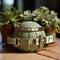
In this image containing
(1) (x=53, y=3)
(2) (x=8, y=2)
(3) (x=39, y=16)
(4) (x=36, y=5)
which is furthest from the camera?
(2) (x=8, y=2)

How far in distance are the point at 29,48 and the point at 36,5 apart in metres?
0.94

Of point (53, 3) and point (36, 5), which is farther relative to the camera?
point (36, 5)

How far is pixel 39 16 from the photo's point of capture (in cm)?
103

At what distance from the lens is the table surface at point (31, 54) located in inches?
33.1

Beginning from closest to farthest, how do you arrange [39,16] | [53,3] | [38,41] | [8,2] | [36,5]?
[38,41], [39,16], [53,3], [36,5], [8,2]

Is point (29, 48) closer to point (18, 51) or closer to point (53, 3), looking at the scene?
point (18, 51)

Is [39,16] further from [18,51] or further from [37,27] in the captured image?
[18,51]

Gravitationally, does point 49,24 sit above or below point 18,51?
above

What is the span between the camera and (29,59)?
0.82 m

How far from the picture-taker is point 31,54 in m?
0.92

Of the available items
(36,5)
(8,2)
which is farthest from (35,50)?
(8,2)

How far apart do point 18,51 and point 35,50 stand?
0.09 metres

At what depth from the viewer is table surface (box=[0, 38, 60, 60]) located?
0.84 meters

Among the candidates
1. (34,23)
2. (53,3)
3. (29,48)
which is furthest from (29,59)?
(53,3)
